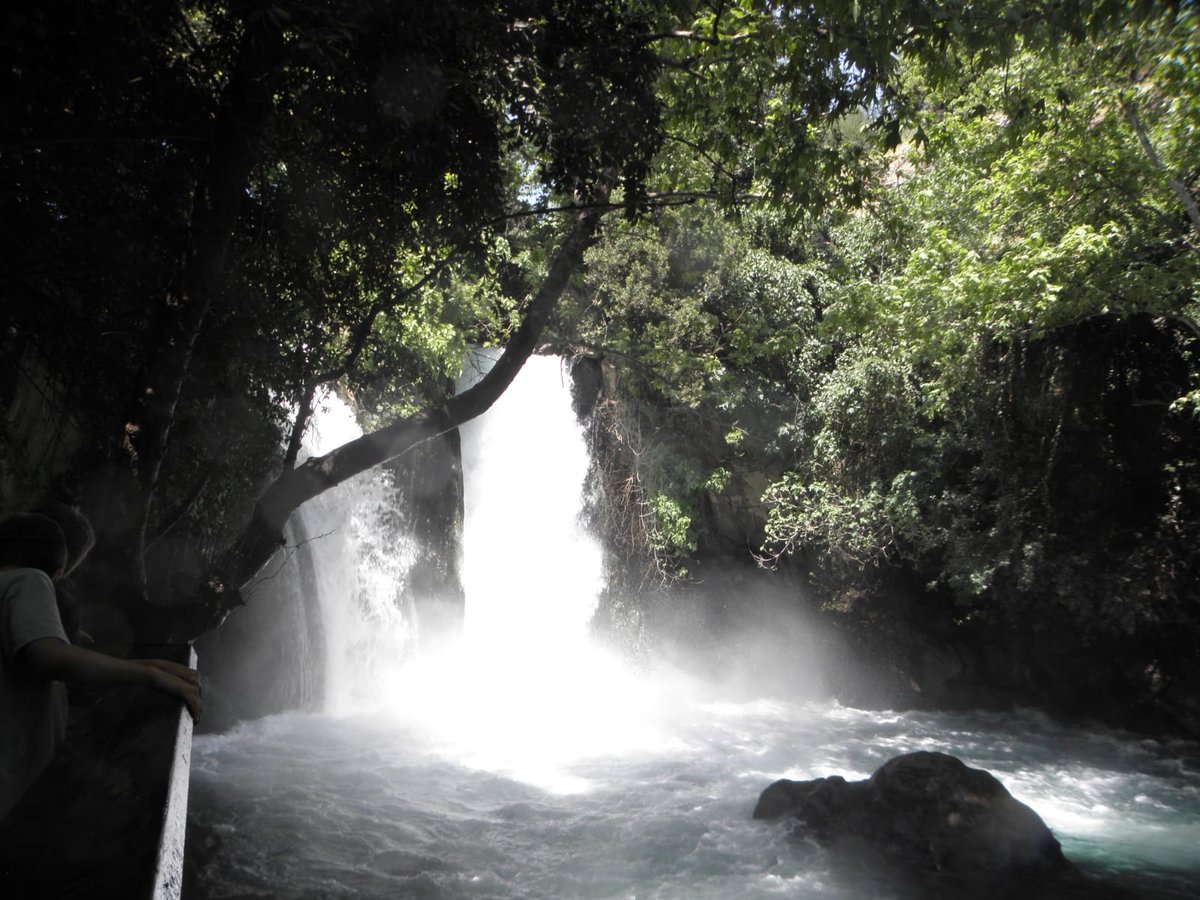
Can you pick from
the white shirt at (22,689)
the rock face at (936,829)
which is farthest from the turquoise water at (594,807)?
the white shirt at (22,689)

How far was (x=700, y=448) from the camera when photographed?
16641mm

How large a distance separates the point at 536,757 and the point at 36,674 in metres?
9.59

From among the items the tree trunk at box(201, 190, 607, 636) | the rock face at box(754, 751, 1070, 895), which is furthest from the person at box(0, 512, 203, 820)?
the rock face at box(754, 751, 1070, 895)

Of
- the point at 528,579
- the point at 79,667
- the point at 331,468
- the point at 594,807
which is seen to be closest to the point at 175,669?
the point at 79,667

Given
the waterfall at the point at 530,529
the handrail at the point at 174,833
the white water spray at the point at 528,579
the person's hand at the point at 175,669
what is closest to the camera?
the handrail at the point at 174,833

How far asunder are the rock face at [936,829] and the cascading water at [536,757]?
17.8 inches

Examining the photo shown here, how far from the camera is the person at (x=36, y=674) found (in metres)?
1.90

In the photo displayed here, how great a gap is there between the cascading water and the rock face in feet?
1.48

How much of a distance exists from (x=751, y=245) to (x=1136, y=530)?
8658mm

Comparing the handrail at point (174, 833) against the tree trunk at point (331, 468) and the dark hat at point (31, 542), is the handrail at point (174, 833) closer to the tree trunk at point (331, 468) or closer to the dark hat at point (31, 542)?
the dark hat at point (31, 542)

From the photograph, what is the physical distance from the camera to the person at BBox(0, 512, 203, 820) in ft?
6.23

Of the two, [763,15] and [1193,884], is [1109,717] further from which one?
[763,15]

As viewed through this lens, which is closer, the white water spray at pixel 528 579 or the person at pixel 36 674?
the person at pixel 36 674

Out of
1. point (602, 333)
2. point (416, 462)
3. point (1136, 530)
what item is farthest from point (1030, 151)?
point (416, 462)
